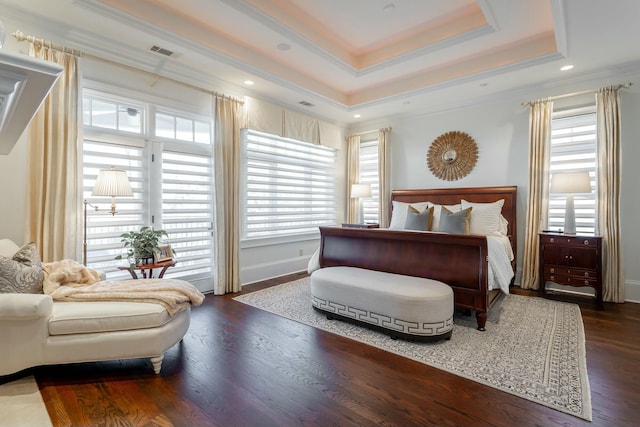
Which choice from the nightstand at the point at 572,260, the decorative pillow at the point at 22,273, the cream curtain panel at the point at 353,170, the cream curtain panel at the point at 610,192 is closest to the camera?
the decorative pillow at the point at 22,273

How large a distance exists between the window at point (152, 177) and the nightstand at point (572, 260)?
4326 millimetres

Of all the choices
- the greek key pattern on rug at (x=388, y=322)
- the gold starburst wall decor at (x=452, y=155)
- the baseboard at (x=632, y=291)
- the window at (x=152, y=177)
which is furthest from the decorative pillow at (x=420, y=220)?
the window at (x=152, y=177)

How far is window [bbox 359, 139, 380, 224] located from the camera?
20.0ft

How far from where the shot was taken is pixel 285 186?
211 inches

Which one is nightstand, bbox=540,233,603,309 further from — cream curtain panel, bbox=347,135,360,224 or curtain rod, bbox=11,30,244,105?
curtain rod, bbox=11,30,244,105

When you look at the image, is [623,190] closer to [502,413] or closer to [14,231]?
[502,413]

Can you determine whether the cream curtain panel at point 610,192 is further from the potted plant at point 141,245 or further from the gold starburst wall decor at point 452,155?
the potted plant at point 141,245

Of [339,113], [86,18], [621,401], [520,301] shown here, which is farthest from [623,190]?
[86,18]

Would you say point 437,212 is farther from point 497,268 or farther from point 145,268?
point 145,268

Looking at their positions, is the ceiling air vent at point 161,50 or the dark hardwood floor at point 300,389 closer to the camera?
the dark hardwood floor at point 300,389

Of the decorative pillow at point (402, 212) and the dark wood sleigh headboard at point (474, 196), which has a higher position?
the dark wood sleigh headboard at point (474, 196)

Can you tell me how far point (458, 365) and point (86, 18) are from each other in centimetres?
429

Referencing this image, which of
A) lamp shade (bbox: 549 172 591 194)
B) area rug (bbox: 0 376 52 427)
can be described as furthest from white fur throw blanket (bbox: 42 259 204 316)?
lamp shade (bbox: 549 172 591 194)

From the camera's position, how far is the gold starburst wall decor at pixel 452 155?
5.02 m
